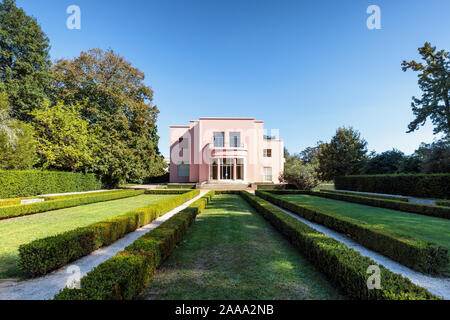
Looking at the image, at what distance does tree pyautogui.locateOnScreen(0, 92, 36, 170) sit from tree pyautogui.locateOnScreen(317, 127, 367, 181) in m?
35.9

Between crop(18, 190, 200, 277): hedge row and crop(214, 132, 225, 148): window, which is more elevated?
crop(214, 132, 225, 148): window

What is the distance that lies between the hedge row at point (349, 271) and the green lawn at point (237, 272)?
0.62ft

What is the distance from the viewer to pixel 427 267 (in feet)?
12.5

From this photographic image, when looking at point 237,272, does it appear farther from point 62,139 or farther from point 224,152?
point 224,152

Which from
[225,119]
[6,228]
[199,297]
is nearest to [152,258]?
[199,297]

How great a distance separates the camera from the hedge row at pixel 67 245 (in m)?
3.61

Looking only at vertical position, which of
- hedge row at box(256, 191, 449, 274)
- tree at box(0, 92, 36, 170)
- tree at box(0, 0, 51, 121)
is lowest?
hedge row at box(256, 191, 449, 274)

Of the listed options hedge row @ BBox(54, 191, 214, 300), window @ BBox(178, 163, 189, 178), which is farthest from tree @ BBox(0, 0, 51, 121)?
hedge row @ BBox(54, 191, 214, 300)

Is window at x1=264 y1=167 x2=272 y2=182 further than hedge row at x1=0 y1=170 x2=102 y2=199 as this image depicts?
Yes

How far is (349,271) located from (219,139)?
27185 mm

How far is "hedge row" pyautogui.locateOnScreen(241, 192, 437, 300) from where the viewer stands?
240 centimetres

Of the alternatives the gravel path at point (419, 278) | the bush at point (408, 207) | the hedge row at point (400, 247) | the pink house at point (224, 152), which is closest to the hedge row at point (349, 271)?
the gravel path at point (419, 278)

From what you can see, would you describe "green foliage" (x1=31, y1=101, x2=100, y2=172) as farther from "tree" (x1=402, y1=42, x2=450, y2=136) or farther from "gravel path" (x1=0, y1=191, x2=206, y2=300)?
"tree" (x1=402, y1=42, x2=450, y2=136)
